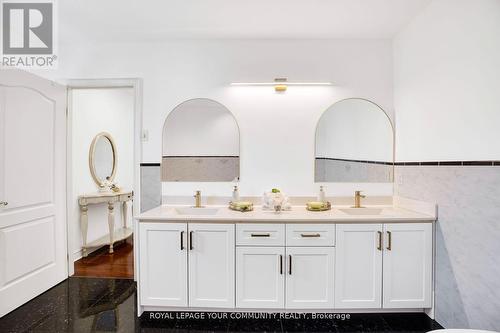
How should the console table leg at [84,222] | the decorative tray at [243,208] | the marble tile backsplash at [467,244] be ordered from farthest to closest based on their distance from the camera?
the console table leg at [84,222] < the decorative tray at [243,208] < the marble tile backsplash at [467,244]

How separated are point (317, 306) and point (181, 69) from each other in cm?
246

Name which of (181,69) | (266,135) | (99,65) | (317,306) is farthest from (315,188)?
(99,65)

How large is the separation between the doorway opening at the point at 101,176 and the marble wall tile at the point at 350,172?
6.05ft

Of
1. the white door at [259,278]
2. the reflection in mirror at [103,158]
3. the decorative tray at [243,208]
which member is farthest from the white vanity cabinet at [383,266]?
the reflection in mirror at [103,158]

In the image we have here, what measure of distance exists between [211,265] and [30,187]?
1769mm

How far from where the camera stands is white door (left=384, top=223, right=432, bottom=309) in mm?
2033

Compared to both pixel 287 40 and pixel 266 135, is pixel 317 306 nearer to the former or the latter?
pixel 266 135

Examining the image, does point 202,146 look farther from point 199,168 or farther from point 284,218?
point 284,218

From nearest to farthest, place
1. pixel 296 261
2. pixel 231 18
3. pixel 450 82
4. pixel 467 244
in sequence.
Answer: pixel 467 244
pixel 450 82
pixel 296 261
pixel 231 18

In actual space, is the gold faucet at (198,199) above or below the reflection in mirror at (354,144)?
below

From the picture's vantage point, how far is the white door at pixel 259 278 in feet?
6.69

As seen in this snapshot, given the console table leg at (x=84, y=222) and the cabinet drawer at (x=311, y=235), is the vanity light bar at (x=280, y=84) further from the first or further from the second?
the console table leg at (x=84, y=222)

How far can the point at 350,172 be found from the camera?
8.56 feet

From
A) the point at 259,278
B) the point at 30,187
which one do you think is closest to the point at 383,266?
the point at 259,278
